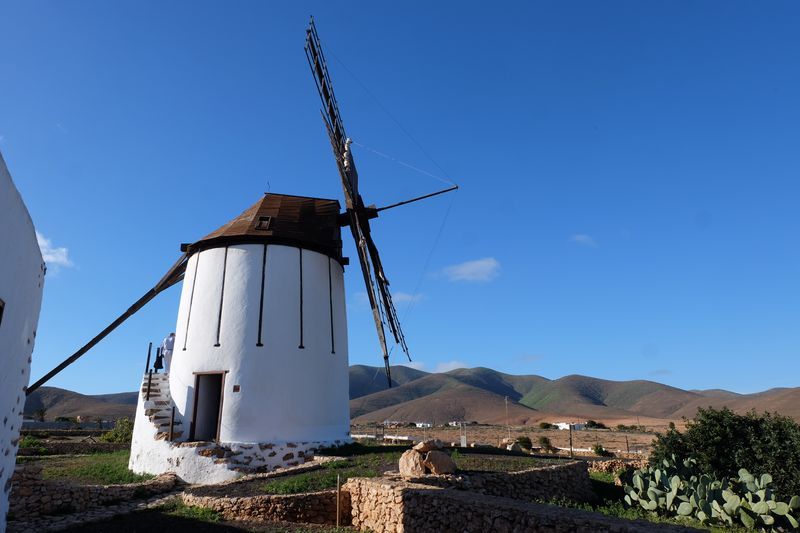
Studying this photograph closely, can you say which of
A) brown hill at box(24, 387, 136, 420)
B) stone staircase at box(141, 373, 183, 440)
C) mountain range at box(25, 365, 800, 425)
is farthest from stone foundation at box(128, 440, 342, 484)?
brown hill at box(24, 387, 136, 420)

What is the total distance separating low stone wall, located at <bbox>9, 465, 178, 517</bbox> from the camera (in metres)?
11.2

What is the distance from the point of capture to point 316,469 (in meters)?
13.3

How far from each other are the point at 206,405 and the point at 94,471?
3.80m

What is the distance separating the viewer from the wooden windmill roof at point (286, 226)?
1795cm

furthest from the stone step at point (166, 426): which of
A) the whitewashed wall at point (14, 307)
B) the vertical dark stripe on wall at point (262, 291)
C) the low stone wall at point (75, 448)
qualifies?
the low stone wall at point (75, 448)

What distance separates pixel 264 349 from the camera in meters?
16.7

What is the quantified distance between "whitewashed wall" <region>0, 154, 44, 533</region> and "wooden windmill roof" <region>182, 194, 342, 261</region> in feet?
27.7

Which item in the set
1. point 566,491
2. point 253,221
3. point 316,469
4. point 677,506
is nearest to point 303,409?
point 316,469

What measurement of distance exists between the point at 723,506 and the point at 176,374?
15747 millimetres

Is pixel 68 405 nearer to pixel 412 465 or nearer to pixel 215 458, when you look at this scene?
pixel 215 458

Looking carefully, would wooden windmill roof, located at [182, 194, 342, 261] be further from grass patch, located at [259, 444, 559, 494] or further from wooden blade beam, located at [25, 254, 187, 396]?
grass patch, located at [259, 444, 559, 494]

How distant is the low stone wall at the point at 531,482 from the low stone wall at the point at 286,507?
1.74 meters

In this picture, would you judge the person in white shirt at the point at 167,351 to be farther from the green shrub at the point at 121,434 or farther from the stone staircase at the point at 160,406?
the green shrub at the point at 121,434

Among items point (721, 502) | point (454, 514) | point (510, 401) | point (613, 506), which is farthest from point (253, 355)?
point (510, 401)
